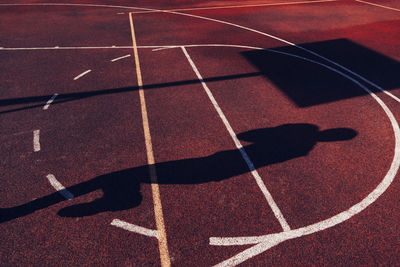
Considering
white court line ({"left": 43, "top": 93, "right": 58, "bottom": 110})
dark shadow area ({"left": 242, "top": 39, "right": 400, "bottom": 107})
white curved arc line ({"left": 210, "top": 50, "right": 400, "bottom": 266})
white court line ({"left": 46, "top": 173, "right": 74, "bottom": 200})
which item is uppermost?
dark shadow area ({"left": 242, "top": 39, "right": 400, "bottom": 107})

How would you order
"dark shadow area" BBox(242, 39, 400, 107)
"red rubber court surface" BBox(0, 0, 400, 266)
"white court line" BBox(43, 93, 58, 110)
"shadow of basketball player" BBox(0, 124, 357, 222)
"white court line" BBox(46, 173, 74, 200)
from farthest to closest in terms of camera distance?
"dark shadow area" BBox(242, 39, 400, 107), "white court line" BBox(43, 93, 58, 110), "white court line" BBox(46, 173, 74, 200), "shadow of basketball player" BBox(0, 124, 357, 222), "red rubber court surface" BBox(0, 0, 400, 266)

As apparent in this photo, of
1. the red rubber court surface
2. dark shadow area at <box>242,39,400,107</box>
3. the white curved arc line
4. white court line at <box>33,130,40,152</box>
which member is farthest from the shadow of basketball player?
white court line at <box>33,130,40,152</box>

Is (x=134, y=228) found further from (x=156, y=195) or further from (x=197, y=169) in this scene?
(x=197, y=169)

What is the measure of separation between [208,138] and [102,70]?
5533 mm

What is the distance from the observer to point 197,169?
636 cm

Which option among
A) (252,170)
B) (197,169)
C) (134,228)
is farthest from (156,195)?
(252,170)

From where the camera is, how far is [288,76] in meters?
10.1

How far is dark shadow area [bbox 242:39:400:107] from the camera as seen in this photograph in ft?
29.8

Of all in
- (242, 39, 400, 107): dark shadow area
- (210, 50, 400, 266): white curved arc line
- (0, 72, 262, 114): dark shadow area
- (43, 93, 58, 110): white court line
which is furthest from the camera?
(242, 39, 400, 107): dark shadow area

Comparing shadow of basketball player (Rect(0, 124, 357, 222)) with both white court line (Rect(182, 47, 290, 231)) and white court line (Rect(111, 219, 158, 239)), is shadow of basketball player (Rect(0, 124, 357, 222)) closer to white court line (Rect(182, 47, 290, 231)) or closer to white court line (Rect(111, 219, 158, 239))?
white court line (Rect(182, 47, 290, 231))

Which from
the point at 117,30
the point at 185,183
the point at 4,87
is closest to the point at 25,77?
the point at 4,87

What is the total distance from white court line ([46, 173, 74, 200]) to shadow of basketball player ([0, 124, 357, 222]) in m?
0.07

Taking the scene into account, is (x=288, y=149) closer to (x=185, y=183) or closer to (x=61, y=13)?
(x=185, y=183)

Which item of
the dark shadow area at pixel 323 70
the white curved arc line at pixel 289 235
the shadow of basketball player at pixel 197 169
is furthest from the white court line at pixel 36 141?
the dark shadow area at pixel 323 70
